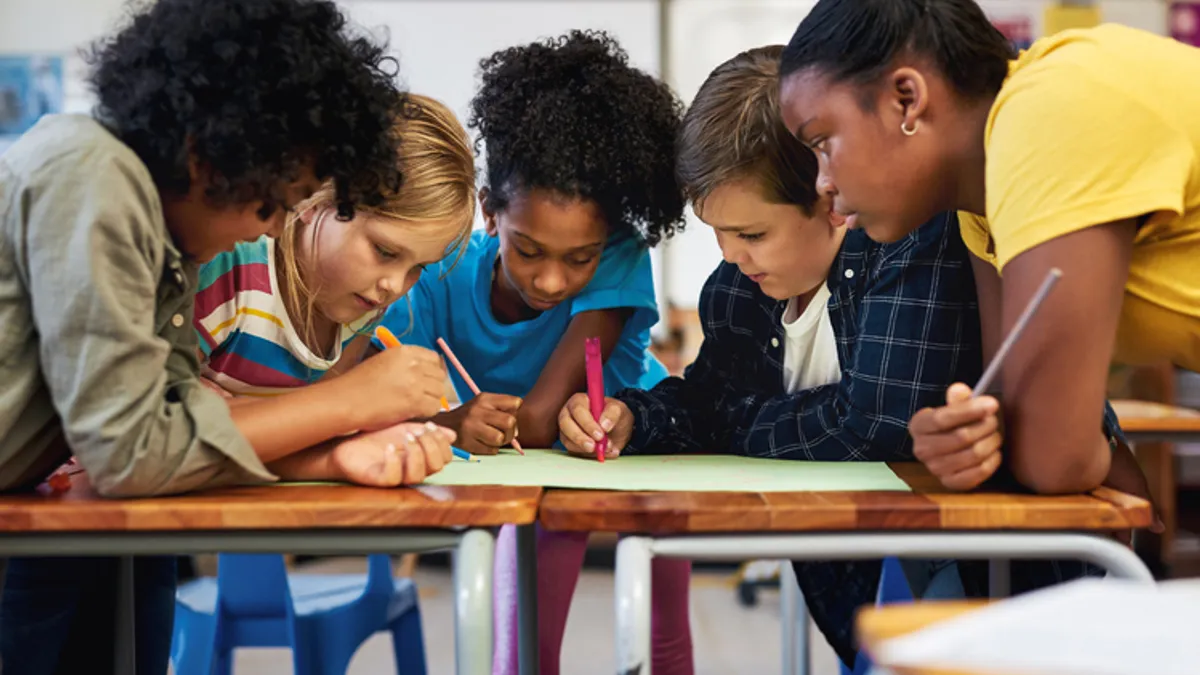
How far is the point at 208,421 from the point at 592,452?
0.45 metres

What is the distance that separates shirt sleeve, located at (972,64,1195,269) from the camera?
835 millimetres

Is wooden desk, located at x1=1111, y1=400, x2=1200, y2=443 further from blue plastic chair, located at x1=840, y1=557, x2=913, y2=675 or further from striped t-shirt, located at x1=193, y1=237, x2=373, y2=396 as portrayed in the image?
striped t-shirt, located at x1=193, y1=237, x2=373, y2=396

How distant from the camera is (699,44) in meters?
4.18

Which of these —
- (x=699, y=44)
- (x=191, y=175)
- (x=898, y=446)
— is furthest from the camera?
(x=699, y=44)

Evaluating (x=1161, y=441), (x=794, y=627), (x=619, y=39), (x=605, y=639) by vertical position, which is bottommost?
(x=605, y=639)

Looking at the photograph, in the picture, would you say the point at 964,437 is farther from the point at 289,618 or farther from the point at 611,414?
the point at 289,618

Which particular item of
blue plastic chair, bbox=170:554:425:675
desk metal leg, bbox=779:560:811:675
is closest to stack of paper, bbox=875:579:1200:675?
desk metal leg, bbox=779:560:811:675

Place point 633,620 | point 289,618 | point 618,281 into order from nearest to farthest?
point 633,620 → point 618,281 → point 289,618

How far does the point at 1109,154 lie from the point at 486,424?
0.69 m

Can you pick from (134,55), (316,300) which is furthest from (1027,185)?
(316,300)

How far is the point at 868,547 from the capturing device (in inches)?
30.5

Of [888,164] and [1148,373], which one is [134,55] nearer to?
[888,164]

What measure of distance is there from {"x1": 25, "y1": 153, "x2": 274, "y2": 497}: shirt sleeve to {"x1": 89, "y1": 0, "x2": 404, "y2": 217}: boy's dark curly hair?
0.08 meters

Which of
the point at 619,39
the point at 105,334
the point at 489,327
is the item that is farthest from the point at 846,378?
the point at 619,39
